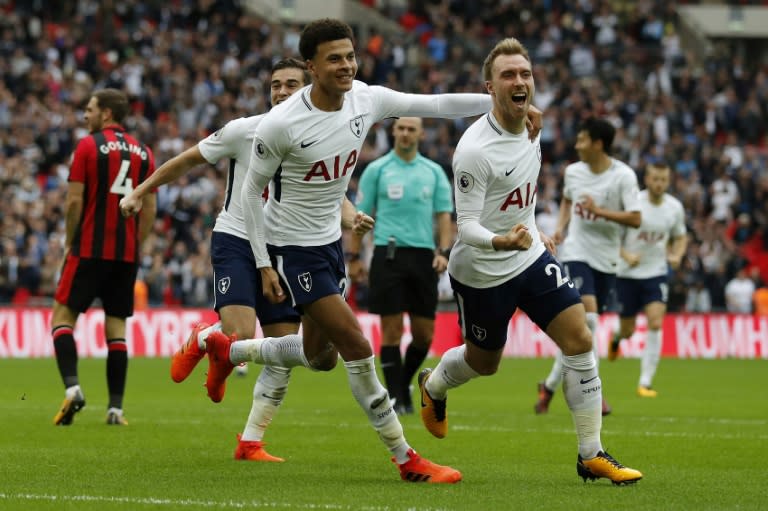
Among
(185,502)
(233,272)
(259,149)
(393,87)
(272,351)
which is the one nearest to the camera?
(185,502)

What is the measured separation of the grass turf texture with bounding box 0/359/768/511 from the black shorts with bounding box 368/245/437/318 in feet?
3.58

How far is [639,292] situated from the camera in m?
17.0

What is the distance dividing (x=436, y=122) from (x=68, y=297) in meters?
22.4

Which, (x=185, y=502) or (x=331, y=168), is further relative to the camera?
(x=331, y=168)

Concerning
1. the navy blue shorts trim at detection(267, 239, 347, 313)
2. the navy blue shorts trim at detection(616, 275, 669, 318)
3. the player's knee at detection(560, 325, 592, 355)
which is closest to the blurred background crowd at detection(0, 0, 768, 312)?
the navy blue shorts trim at detection(616, 275, 669, 318)

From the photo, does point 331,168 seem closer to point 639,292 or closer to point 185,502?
point 185,502

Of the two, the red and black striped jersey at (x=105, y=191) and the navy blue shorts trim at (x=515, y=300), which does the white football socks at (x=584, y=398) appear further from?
the red and black striped jersey at (x=105, y=191)

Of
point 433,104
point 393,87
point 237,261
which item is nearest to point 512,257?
point 433,104

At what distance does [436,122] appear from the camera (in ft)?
111

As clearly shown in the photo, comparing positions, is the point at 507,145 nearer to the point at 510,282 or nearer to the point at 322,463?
the point at 510,282

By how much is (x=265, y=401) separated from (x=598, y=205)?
525cm

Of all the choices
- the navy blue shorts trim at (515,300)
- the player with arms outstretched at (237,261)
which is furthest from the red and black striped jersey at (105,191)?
the navy blue shorts trim at (515,300)

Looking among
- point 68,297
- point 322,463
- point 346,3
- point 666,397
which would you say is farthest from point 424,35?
point 322,463

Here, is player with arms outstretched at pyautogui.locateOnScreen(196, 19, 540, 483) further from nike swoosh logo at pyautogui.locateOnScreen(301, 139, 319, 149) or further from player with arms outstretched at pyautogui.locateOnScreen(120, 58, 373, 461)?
player with arms outstretched at pyautogui.locateOnScreen(120, 58, 373, 461)
